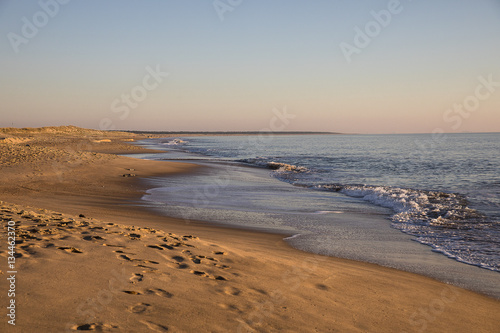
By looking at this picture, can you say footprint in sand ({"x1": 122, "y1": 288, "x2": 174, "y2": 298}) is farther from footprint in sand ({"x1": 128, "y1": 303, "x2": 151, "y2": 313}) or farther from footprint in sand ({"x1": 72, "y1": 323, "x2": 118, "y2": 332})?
footprint in sand ({"x1": 72, "y1": 323, "x2": 118, "y2": 332})

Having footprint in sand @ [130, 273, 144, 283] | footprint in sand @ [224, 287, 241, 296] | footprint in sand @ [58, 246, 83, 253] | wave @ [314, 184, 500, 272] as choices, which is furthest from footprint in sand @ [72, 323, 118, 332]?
wave @ [314, 184, 500, 272]

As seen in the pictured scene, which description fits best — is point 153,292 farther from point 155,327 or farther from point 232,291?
point 232,291

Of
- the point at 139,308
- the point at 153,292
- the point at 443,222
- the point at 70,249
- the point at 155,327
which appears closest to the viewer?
the point at 155,327

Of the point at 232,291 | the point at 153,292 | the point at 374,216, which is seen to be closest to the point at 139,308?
the point at 153,292

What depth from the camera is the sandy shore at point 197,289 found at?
3.98 meters

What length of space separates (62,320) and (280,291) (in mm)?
2889

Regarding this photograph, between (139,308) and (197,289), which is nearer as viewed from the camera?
(139,308)

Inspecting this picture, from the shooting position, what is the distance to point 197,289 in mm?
4844

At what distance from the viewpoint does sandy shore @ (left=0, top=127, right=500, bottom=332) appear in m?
3.98

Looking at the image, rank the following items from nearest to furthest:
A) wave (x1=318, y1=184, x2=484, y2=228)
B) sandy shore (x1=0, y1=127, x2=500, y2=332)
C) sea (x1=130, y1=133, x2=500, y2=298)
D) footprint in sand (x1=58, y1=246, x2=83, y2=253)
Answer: sandy shore (x1=0, y1=127, x2=500, y2=332), footprint in sand (x1=58, y1=246, x2=83, y2=253), sea (x1=130, y1=133, x2=500, y2=298), wave (x1=318, y1=184, x2=484, y2=228)

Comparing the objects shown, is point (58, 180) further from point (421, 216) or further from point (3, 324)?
point (421, 216)

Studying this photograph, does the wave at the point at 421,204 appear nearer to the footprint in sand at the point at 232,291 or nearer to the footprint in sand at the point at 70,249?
the footprint in sand at the point at 232,291

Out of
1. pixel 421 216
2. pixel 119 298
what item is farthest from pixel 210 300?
pixel 421 216

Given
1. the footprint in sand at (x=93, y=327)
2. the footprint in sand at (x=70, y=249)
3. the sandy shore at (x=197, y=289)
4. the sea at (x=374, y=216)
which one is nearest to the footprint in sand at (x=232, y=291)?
the sandy shore at (x=197, y=289)
